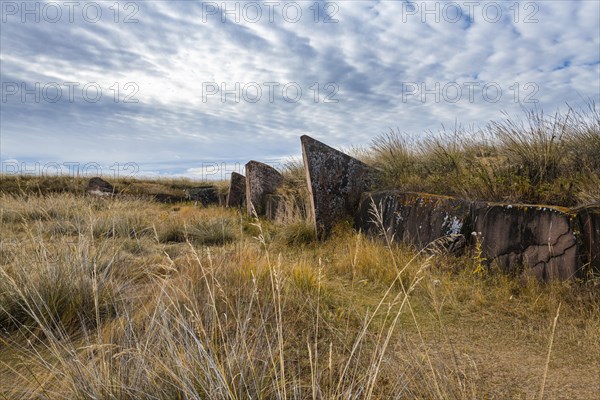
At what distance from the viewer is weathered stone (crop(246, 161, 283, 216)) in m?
9.87

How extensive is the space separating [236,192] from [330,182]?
20.7 feet

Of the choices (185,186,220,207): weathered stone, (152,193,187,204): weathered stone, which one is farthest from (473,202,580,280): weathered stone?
(152,193,187,204): weathered stone

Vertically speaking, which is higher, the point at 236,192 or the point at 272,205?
the point at 236,192

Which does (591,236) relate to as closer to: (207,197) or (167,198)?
(207,197)

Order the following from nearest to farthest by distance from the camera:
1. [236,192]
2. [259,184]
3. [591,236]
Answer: [591,236] → [259,184] → [236,192]

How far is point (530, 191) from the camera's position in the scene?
429 cm

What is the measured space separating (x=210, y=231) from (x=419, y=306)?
4548mm

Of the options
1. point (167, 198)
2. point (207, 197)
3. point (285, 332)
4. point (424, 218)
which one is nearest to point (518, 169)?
point (424, 218)

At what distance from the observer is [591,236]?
3459 millimetres

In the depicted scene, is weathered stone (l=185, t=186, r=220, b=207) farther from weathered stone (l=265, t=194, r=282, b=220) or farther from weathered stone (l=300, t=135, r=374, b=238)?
weathered stone (l=300, t=135, r=374, b=238)

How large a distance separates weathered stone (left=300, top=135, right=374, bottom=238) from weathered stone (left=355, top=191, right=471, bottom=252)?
0.80 metres

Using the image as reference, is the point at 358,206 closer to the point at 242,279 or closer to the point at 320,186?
the point at 320,186

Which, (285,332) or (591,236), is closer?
(285,332)

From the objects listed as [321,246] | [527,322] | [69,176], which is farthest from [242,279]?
[69,176]
